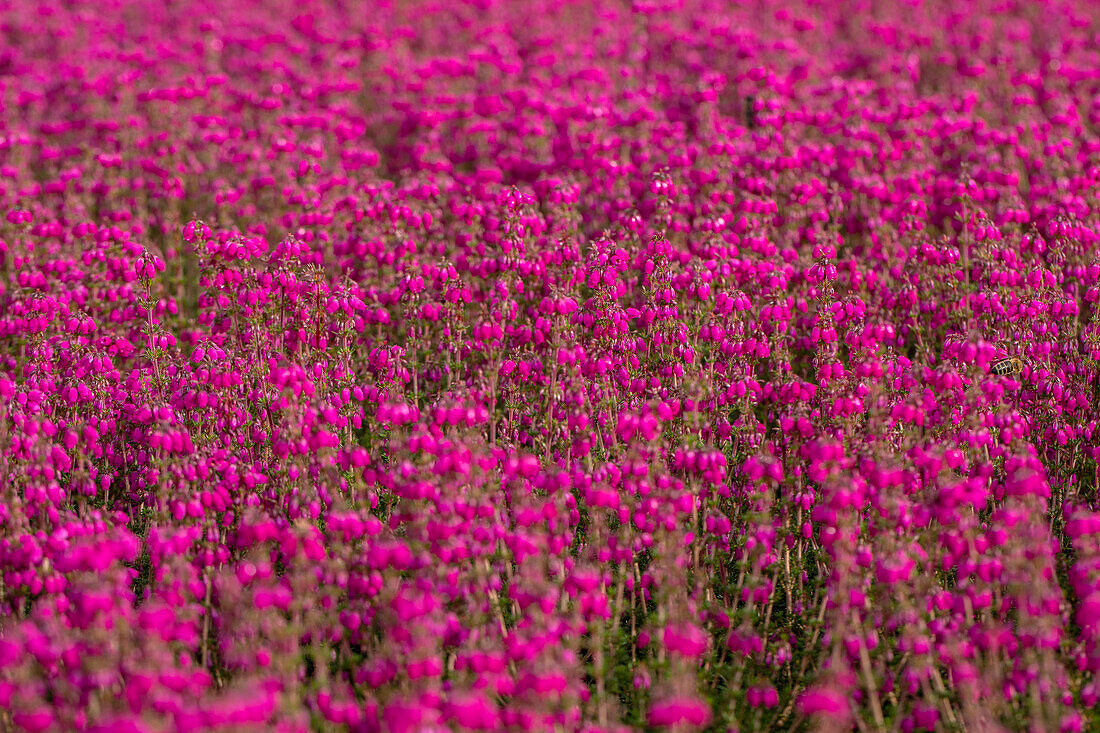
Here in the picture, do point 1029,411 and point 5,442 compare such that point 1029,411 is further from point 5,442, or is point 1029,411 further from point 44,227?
point 44,227

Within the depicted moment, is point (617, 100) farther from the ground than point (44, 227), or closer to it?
farther from the ground

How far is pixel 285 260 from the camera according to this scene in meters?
8.37

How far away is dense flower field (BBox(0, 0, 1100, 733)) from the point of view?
5711 mm

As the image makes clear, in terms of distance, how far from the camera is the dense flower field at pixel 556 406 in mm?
5711

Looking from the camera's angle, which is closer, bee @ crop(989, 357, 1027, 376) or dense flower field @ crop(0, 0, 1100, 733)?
dense flower field @ crop(0, 0, 1100, 733)

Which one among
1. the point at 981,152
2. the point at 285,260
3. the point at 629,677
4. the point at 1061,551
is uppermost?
the point at 981,152

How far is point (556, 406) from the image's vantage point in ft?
26.2

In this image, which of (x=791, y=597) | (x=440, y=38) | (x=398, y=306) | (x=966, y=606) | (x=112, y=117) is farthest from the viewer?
(x=440, y=38)

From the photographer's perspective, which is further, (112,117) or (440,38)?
(440,38)

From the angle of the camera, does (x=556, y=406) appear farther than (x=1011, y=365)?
No

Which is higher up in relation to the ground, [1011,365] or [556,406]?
[1011,365]

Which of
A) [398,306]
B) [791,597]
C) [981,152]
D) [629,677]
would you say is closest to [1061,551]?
[791,597]

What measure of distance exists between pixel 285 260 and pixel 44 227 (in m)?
3.99

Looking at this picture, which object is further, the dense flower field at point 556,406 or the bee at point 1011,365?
the bee at point 1011,365
